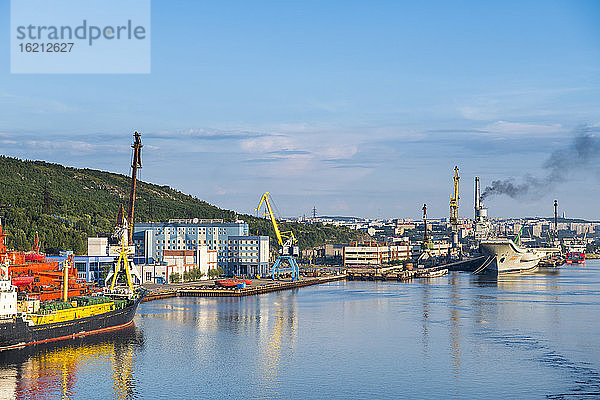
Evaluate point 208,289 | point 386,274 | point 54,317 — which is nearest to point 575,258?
point 386,274

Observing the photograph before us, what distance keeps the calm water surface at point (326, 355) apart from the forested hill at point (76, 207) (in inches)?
916

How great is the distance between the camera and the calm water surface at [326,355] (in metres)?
25.1

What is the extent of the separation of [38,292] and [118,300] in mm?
3815

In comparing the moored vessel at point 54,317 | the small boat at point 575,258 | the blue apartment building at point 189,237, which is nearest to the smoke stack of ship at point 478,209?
the small boat at point 575,258

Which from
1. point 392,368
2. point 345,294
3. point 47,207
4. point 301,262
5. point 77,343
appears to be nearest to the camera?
point 392,368

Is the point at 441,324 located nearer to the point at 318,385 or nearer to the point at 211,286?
the point at 318,385

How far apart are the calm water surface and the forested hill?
23254 mm

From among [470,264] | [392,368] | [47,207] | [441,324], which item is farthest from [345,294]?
[470,264]

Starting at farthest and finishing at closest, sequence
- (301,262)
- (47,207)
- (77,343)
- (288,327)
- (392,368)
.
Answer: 1. (301,262)
2. (47,207)
3. (288,327)
4. (77,343)
5. (392,368)

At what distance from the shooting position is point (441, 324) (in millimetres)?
38812

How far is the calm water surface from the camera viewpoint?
2506 cm

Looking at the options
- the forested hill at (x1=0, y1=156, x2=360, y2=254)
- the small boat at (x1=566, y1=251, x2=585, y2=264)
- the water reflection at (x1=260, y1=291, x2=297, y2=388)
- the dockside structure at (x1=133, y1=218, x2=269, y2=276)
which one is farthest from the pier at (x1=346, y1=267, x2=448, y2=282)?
the small boat at (x1=566, y1=251, x2=585, y2=264)

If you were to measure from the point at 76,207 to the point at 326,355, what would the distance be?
2437 inches

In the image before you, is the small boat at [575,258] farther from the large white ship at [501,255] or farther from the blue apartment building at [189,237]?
the blue apartment building at [189,237]
